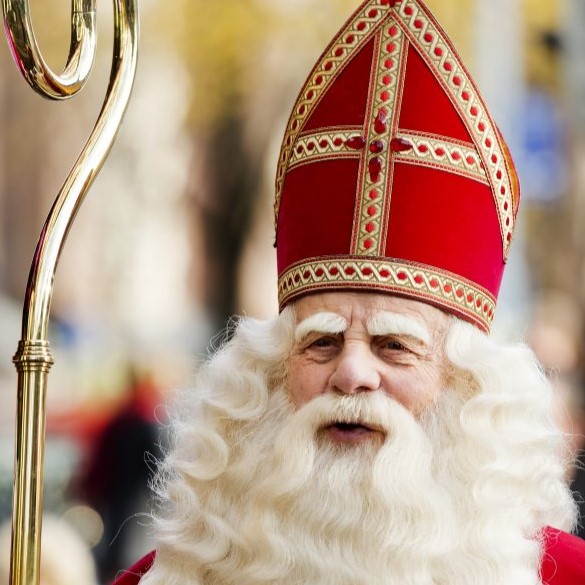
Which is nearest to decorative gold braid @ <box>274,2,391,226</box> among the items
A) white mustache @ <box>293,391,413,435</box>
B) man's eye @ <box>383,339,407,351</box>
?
man's eye @ <box>383,339,407,351</box>

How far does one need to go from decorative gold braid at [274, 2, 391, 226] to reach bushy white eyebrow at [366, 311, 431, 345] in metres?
0.57

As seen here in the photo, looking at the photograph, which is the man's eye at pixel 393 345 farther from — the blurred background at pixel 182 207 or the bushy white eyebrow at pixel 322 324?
the blurred background at pixel 182 207

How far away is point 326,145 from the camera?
4.02 metres

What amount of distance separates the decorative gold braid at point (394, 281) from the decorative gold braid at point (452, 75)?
0.89 feet

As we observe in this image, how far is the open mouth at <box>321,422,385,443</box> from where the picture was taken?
12.5 feet

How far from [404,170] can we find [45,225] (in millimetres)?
1087

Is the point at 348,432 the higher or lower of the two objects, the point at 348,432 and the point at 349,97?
the lower

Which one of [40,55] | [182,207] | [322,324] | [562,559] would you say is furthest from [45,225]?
[182,207]

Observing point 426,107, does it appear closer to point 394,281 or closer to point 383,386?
point 394,281

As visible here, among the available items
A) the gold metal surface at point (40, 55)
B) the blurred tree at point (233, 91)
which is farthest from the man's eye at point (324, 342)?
the blurred tree at point (233, 91)

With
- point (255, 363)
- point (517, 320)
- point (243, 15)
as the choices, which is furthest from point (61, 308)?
point (255, 363)

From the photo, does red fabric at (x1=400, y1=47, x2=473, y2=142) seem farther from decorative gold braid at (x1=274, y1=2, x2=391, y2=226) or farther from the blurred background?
the blurred background

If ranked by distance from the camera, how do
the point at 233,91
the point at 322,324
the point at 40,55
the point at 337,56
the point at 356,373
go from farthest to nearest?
the point at 233,91 → the point at 337,56 → the point at 322,324 → the point at 356,373 → the point at 40,55

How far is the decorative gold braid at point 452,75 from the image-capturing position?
3.98m
